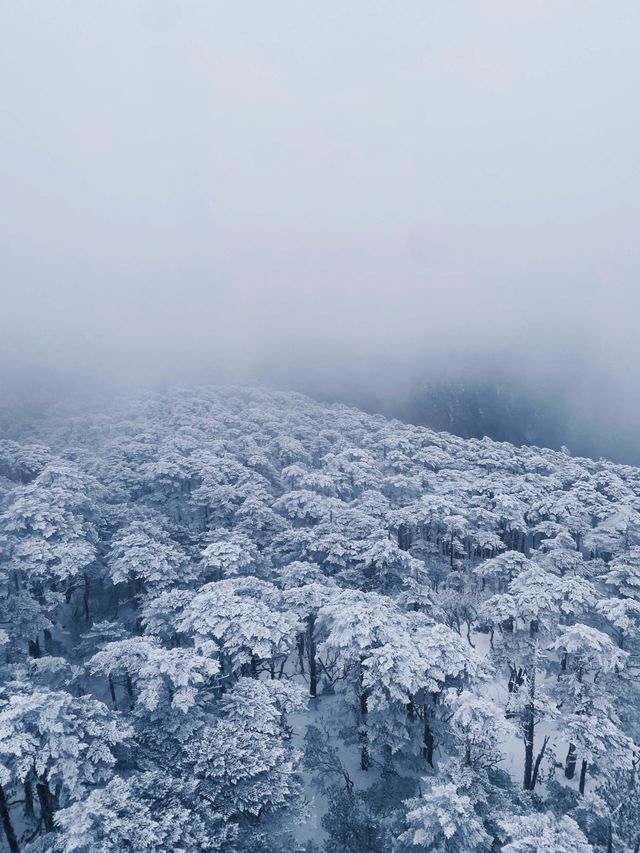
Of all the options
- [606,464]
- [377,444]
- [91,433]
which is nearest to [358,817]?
[377,444]

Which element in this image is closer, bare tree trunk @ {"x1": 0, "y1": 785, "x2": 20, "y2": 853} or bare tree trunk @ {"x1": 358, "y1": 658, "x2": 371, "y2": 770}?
bare tree trunk @ {"x1": 0, "y1": 785, "x2": 20, "y2": 853}

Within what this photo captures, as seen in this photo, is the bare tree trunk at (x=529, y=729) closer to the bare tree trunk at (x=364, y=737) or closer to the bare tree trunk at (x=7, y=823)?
the bare tree trunk at (x=364, y=737)

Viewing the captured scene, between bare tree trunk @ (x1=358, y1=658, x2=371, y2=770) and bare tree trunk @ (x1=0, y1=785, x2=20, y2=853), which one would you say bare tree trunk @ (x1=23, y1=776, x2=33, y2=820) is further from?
bare tree trunk @ (x1=358, y1=658, x2=371, y2=770)

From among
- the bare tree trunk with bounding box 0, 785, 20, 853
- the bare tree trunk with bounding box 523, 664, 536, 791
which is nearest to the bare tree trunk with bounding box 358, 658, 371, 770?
the bare tree trunk with bounding box 523, 664, 536, 791

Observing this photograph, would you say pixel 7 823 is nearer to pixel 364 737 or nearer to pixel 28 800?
pixel 28 800

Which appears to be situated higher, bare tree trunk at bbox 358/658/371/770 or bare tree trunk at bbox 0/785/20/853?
bare tree trunk at bbox 0/785/20/853

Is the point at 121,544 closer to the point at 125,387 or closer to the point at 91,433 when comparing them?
the point at 91,433

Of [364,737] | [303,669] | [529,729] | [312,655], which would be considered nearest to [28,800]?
[312,655]

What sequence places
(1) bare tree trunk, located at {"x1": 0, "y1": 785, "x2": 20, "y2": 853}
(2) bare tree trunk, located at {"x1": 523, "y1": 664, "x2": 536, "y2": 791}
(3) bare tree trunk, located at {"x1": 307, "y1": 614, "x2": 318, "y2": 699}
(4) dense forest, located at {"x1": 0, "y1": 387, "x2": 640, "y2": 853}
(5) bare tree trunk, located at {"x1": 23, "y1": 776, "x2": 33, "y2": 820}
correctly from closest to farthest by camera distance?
(4) dense forest, located at {"x1": 0, "y1": 387, "x2": 640, "y2": 853} → (1) bare tree trunk, located at {"x1": 0, "y1": 785, "x2": 20, "y2": 853} → (5) bare tree trunk, located at {"x1": 23, "y1": 776, "x2": 33, "y2": 820} → (2) bare tree trunk, located at {"x1": 523, "y1": 664, "x2": 536, "y2": 791} → (3) bare tree trunk, located at {"x1": 307, "y1": 614, "x2": 318, "y2": 699}


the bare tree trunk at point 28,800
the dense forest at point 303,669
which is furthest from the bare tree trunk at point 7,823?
the bare tree trunk at point 28,800
